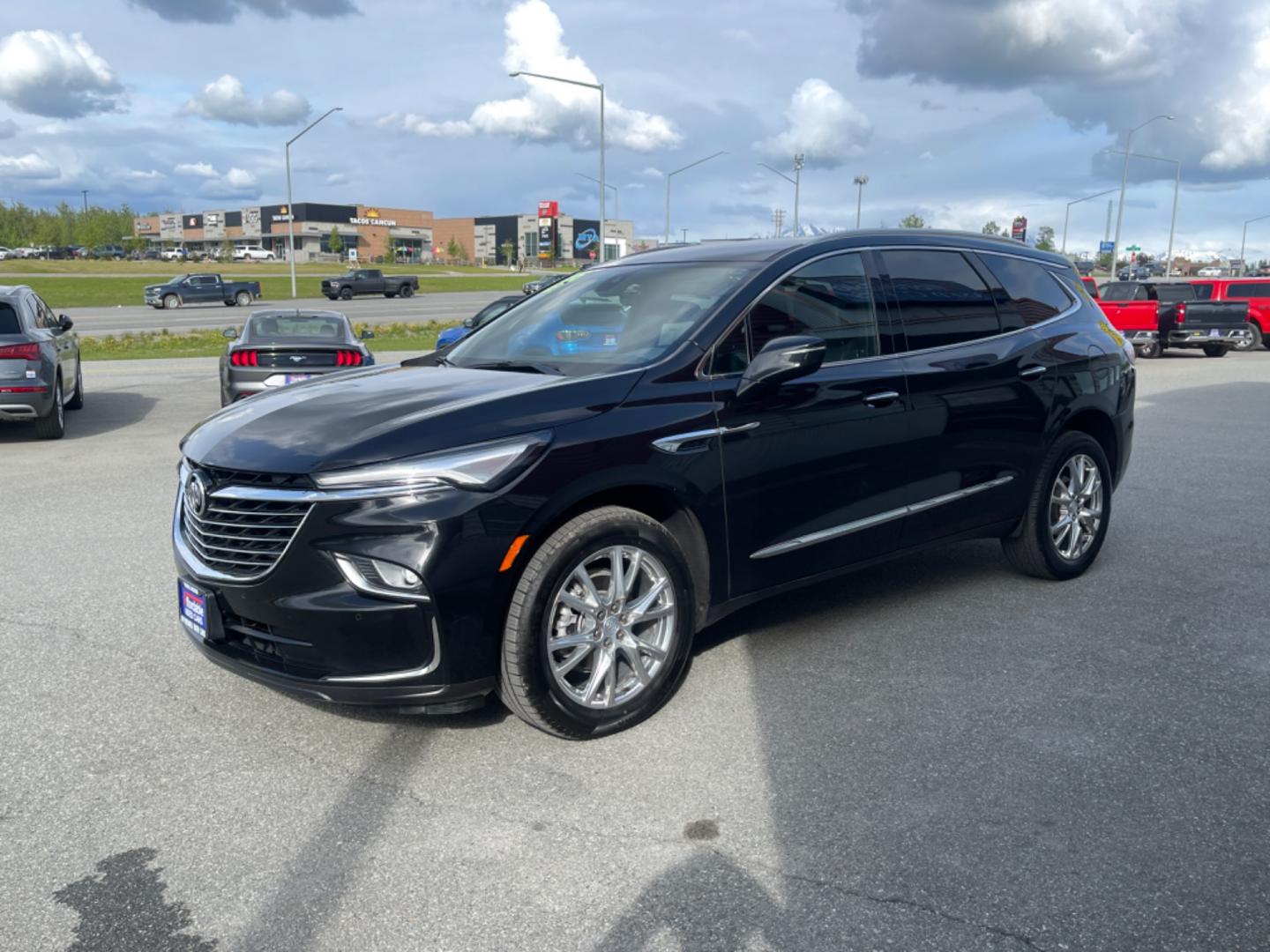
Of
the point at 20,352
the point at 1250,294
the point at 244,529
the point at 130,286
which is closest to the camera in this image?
the point at 244,529

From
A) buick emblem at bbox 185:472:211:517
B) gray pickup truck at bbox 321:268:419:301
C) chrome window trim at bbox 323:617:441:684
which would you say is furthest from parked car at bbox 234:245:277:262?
chrome window trim at bbox 323:617:441:684

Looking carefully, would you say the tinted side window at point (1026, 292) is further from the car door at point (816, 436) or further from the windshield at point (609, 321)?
the windshield at point (609, 321)

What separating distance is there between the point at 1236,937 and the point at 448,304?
153 feet

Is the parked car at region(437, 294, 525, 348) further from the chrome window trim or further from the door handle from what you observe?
the chrome window trim

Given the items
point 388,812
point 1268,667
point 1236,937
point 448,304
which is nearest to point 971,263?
point 1268,667

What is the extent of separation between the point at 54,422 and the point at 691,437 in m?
9.68

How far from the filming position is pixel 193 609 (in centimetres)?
399

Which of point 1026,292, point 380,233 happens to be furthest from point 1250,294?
point 380,233

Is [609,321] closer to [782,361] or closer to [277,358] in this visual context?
[782,361]

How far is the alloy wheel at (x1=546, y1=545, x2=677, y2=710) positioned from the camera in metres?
3.89

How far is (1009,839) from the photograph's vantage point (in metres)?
3.33

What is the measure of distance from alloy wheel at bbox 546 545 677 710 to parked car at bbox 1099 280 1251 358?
23536 millimetres

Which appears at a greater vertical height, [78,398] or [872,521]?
[872,521]

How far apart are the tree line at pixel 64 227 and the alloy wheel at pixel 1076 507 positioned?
407 ft
